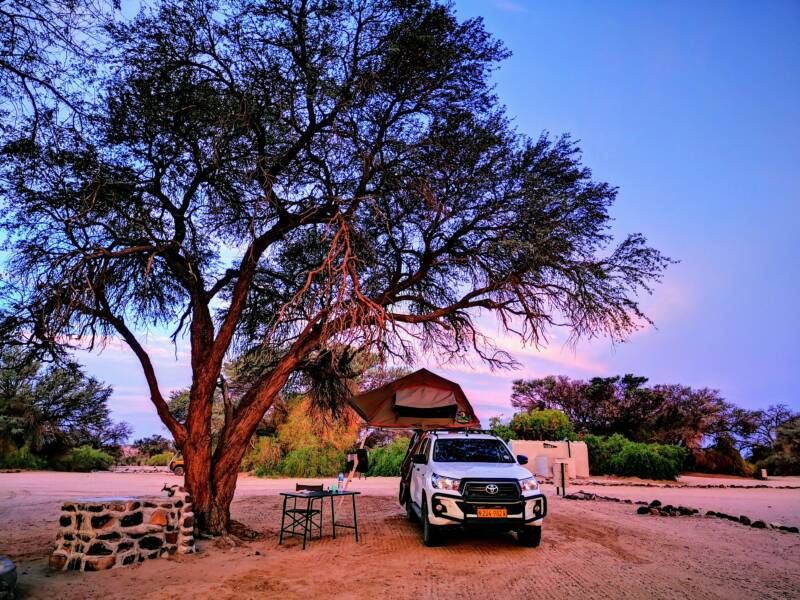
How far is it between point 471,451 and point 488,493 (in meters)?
1.76

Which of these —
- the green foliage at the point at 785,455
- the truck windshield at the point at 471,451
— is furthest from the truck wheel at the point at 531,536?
the green foliage at the point at 785,455

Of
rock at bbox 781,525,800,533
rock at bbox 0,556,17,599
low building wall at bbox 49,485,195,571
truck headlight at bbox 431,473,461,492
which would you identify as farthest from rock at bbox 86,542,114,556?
rock at bbox 781,525,800,533

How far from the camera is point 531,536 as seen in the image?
28.9 feet

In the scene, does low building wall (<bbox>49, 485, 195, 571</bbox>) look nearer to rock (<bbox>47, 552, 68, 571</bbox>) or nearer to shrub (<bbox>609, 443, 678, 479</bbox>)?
A: rock (<bbox>47, 552, 68, 571</bbox>)

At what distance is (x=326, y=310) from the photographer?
9.71m

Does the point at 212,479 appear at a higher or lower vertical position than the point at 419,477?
lower

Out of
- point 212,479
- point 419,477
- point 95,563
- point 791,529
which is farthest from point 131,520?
point 791,529

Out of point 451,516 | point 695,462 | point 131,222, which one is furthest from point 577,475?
point 131,222

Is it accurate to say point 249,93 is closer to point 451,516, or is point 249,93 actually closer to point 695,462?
point 451,516

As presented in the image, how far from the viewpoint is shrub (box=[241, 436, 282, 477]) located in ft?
91.4

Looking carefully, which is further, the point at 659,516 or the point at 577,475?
the point at 577,475

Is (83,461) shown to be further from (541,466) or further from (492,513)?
(492,513)

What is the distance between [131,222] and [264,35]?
4182 mm

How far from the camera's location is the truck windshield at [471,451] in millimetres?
10062
